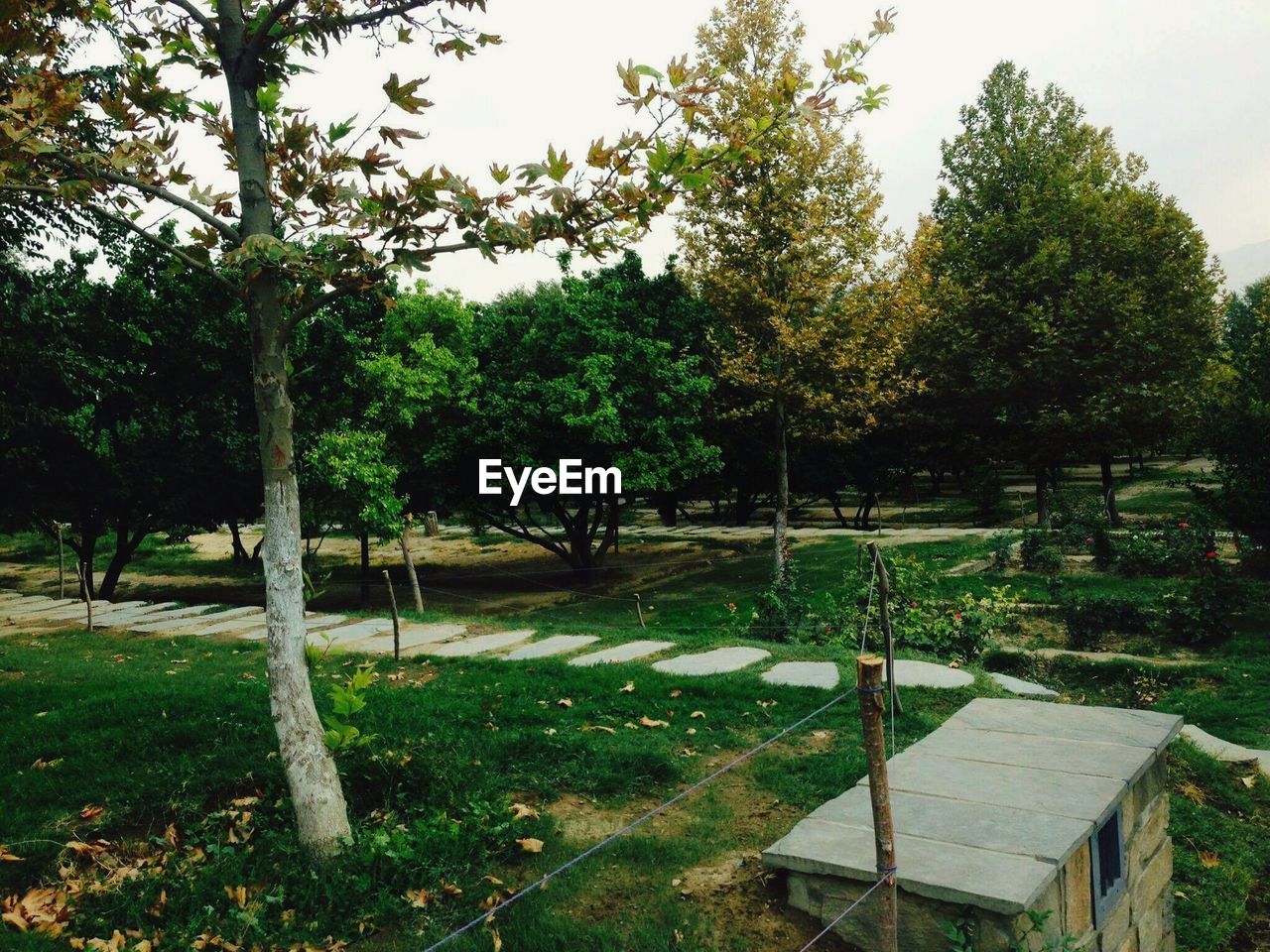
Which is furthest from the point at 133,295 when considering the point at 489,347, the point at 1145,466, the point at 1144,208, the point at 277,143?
the point at 1145,466

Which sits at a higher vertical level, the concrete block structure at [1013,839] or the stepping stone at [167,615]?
the concrete block structure at [1013,839]

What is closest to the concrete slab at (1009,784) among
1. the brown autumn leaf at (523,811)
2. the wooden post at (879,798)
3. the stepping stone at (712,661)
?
the wooden post at (879,798)

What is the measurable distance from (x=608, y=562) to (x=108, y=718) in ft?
71.3

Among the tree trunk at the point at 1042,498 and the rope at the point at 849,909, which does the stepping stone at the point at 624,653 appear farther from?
the tree trunk at the point at 1042,498

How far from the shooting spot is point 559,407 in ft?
68.5

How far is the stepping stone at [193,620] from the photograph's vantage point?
14.4 m

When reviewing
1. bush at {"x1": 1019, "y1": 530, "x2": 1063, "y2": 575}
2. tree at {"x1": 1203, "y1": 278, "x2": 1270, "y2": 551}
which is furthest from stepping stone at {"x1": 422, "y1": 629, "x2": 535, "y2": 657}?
tree at {"x1": 1203, "y1": 278, "x2": 1270, "y2": 551}

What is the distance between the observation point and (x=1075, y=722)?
5.34 meters

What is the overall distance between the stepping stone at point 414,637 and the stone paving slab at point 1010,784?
7672 millimetres

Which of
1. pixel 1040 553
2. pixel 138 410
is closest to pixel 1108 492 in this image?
pixel 1040 553

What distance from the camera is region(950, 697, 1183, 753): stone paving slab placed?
501 cm

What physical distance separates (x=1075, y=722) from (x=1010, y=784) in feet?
4.36

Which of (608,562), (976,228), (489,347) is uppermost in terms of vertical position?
(976,228)

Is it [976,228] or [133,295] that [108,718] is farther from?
[976,228]
